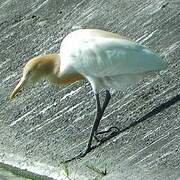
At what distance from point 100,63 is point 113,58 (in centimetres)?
11

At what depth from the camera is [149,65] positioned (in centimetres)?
600

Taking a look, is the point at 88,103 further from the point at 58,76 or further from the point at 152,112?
the point at 152,112

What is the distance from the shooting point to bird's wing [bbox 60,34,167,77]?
236 inches

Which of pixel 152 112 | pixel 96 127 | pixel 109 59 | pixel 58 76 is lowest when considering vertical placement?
pixel 152 112

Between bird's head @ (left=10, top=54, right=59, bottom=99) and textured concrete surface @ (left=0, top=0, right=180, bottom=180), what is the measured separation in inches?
15.4

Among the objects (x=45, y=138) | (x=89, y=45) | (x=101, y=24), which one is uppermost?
(x=89, y=45)

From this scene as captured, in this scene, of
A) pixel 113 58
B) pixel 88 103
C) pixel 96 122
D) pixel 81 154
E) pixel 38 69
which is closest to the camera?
pixel 81 154

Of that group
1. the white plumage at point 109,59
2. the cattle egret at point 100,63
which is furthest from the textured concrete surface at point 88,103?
the white plumage at point 109,59

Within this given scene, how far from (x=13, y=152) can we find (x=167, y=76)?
62.5 inches

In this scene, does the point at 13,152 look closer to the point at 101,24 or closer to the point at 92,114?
the point at 92,114

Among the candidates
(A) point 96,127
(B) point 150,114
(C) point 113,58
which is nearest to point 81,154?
(A) point 96,127

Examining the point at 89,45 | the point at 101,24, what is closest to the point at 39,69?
the point at 89,45

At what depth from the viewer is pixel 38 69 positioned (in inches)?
249

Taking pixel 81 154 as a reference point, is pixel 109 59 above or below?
above
